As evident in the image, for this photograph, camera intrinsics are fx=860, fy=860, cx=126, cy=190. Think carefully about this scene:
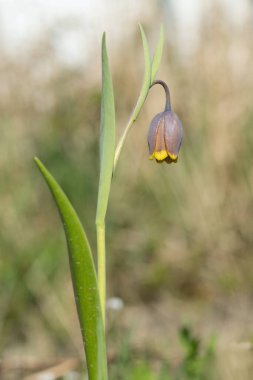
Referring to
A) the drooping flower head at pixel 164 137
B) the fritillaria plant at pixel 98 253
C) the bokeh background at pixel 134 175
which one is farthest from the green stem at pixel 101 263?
the bokeh background at pixel 134 175

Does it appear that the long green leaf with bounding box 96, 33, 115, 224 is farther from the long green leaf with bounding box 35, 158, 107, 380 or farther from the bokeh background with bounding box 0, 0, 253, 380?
the bokeh background with bounding box 0, 0, 253, 380

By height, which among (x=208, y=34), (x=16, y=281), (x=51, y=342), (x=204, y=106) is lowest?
(x=51, y=342)

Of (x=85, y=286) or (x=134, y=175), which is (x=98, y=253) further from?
(x=134, y=175)

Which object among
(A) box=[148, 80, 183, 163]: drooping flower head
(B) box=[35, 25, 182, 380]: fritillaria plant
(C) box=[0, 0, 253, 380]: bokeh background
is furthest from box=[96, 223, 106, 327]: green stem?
(C) box=[0, 0, 253, 380]: bokeh background

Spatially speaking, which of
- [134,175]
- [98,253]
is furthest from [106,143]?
[134,175]

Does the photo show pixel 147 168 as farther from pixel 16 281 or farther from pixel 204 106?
pixel 16 281

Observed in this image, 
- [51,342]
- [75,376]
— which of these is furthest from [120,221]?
[75,376]
